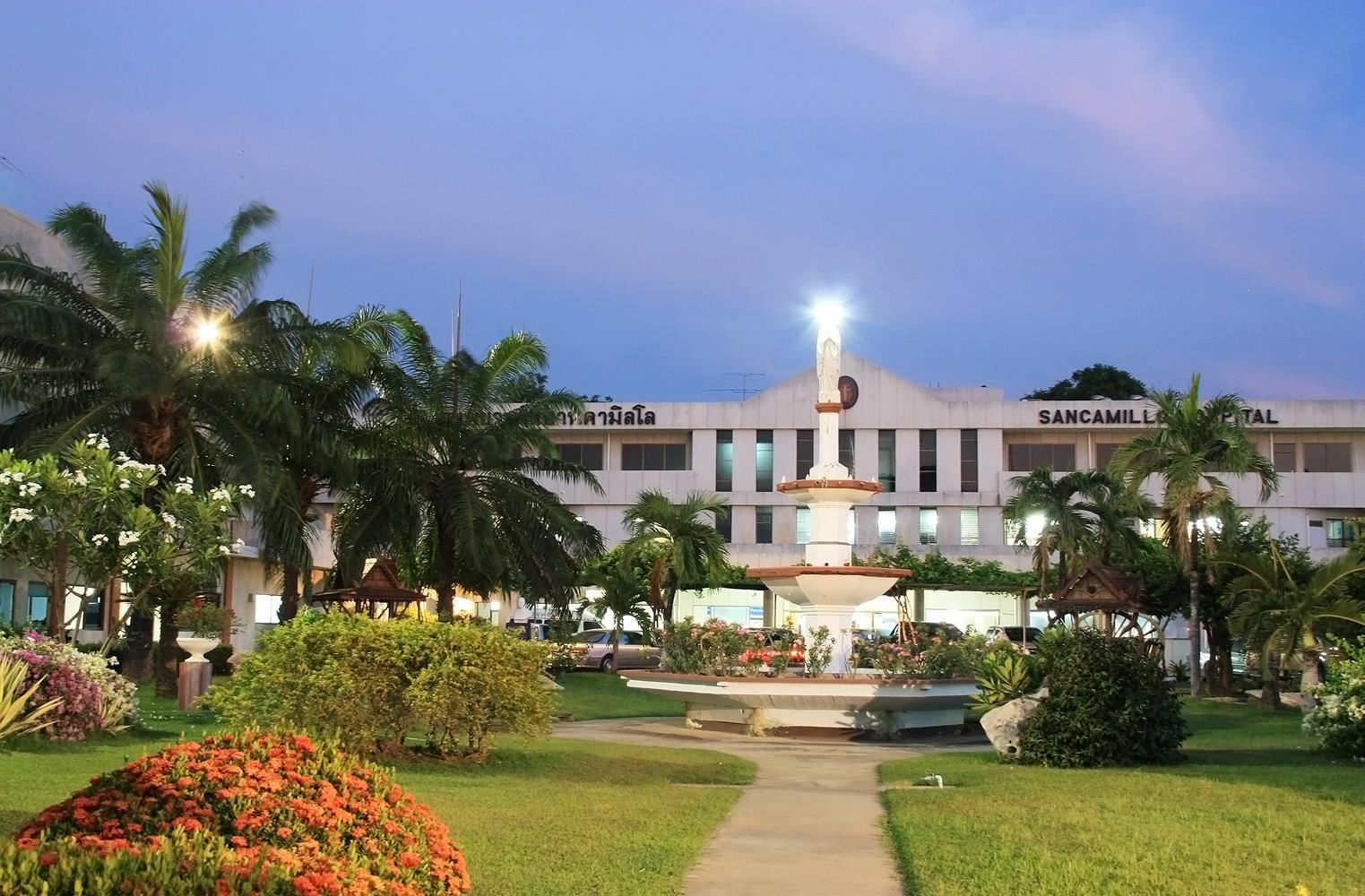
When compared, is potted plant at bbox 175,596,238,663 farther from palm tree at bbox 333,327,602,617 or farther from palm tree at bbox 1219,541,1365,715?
palm tree at bbox 1219,541,1365,715

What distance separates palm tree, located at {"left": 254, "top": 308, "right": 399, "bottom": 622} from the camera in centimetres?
2758

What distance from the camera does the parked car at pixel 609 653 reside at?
42975 millimetres

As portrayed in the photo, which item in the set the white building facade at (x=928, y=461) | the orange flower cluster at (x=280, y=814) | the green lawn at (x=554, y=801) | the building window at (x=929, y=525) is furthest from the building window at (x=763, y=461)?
the orange flower cluster at (x=280, y=814)

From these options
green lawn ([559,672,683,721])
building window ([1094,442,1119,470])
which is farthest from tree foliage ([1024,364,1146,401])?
green lawn ([559,672,683,721])

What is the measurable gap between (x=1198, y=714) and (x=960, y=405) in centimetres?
3794

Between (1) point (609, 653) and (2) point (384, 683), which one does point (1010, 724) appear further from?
(1) point (609, 653)

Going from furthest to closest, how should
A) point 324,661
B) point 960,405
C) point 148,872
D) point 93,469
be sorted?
point 960,405 → point 93,469 → point 324,661 → point 148,872

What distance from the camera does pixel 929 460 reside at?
207 feet

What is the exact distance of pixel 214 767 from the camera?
267 inches

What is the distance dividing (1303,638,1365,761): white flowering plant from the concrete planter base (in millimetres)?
5816

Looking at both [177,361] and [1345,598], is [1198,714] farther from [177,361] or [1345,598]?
[177,361]

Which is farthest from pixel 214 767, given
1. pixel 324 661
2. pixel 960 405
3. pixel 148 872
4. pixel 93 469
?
pixel 960 405

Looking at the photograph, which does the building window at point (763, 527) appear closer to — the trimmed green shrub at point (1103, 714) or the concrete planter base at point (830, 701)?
the concrete planter base at point (830, 701)

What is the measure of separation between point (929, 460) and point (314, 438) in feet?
127
